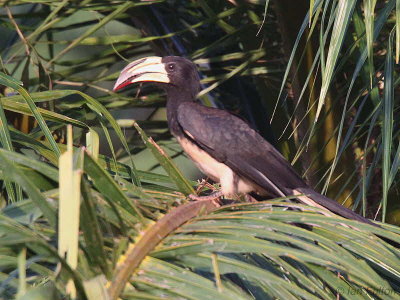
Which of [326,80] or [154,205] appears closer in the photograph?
[154,205]

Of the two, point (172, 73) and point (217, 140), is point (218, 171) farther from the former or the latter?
point (172, 73)

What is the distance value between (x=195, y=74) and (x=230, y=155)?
0.61m

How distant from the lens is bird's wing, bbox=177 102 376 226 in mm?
3494

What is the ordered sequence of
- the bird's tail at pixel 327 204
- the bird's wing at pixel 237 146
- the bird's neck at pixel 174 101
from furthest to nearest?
the bird's neck at pixel 174 101, the bird's wing at pixel 237 146, the bird's tail at pixel 327 204

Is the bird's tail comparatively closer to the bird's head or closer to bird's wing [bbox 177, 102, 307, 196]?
bird's wing [bbox 177, 102, 307, 196]

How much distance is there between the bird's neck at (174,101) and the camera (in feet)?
12.9

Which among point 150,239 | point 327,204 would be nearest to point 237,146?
point 327,204

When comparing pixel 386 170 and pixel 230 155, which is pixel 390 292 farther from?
pixel 230 155

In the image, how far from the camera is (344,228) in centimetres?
218

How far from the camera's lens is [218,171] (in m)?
3.73

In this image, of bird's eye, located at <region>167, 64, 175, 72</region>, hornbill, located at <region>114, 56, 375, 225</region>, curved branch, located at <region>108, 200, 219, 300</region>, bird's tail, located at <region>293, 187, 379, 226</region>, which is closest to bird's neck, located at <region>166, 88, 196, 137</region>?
hornbill, located at <region>114, 56, 375, 225</region>

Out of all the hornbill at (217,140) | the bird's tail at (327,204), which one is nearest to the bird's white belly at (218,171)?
the hornbill at (217,140)

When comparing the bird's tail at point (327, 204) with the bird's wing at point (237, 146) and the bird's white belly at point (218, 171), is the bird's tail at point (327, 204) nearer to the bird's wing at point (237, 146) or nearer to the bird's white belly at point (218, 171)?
the bird's wing at point (237, 146)

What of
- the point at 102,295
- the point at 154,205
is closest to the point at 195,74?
the point at 154,205
